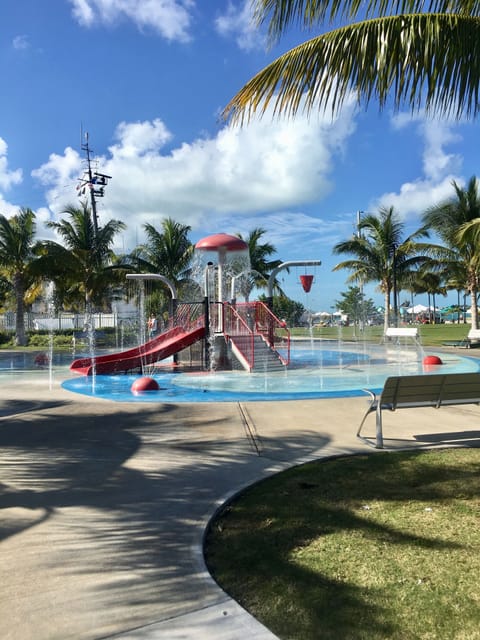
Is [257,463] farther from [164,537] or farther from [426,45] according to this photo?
[426,45]

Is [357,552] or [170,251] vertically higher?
[170,251]

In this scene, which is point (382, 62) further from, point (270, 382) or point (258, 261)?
point (258, 261)

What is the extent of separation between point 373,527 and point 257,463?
205cm

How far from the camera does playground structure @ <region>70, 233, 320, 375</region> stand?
636 inches

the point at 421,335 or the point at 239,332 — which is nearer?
the point at 239,332

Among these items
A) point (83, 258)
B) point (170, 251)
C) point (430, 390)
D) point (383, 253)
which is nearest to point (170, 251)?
point (170, 251)

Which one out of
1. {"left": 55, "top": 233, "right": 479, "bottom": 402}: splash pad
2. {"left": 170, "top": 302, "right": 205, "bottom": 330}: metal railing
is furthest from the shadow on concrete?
{"left": 170, "top": 302, "right": 205, "bottom": 330}: metal railing

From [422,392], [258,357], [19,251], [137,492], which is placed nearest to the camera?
[137,492]

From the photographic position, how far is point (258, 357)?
1622 cm

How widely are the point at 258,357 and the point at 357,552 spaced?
1263 cm

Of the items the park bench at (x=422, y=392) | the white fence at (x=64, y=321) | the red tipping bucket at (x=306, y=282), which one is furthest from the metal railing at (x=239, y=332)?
the white fence at (x=64, y=321)

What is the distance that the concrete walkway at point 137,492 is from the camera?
2.83 metres

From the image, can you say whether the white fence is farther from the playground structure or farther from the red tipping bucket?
the red tipping bucket

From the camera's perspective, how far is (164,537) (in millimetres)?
3854
